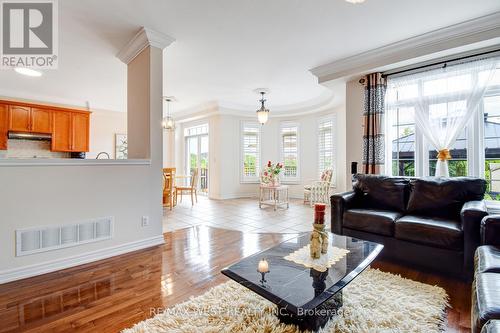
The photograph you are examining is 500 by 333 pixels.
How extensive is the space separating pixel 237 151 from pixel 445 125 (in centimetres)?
499

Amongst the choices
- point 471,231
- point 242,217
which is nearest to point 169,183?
point 242,217

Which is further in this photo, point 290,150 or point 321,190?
point 290,150

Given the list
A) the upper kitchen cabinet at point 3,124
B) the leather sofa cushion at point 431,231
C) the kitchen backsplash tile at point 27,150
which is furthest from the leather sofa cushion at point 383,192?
the upper kitchen cabinet at point 3,124

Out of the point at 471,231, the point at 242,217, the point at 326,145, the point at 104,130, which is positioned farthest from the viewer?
the point at 104,130

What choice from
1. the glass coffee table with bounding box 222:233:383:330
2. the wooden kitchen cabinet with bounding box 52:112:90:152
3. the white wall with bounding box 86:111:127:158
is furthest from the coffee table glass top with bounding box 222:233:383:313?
the white wall with bounding box 86:111:127:158

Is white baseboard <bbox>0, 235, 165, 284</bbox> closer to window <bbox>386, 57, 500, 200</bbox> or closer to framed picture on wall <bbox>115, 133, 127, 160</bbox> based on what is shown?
window <bbox>386, 57, 500, 200</bbox>

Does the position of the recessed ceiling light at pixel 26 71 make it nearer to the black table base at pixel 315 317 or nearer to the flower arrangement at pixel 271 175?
the flower arrangement at pixel 271 175

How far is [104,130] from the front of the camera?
6.82 meters

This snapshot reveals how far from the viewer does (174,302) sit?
6.03ft

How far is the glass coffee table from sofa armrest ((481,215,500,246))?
79 cm

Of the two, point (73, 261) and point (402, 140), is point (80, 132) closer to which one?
point (73, 261)

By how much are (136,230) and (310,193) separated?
4.18 meters

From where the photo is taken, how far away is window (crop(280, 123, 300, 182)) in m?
7.25

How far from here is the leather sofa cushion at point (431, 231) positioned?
6.94 ft
